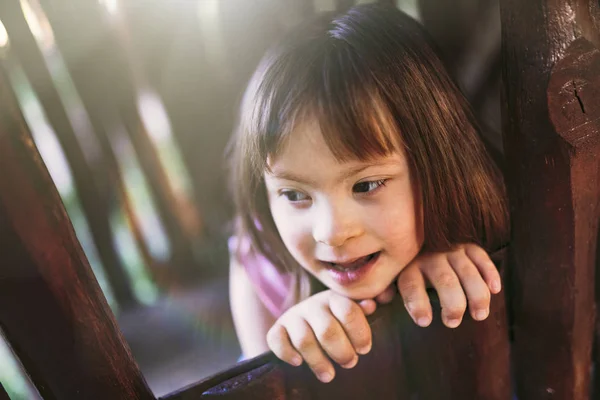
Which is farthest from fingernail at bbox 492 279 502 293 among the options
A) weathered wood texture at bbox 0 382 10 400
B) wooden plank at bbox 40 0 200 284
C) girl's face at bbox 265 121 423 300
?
weathered wood texture at bbox 0 382 10 400

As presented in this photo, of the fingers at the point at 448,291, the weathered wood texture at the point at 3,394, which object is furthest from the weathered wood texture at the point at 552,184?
the weathered wood texture at the point at 3,394

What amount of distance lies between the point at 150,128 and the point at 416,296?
363 millimetres

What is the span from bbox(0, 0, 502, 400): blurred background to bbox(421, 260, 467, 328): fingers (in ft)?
0.79

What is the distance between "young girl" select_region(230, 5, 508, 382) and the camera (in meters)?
0.55

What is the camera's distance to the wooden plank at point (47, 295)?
0.48m

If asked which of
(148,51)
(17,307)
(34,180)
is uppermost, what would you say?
(148,51)

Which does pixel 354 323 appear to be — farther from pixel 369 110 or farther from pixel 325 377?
pixel 369 110

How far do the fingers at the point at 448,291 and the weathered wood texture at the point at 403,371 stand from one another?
0.01 meters

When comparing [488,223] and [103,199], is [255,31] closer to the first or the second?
[103,199]

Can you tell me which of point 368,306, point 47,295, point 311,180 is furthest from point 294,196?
point 47,295

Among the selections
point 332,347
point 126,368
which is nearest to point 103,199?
point 126,368

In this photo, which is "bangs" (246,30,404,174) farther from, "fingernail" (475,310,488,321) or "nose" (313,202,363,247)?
"fingernail" (475,310,488,321)

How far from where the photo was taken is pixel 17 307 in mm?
518

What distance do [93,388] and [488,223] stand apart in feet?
1.64
